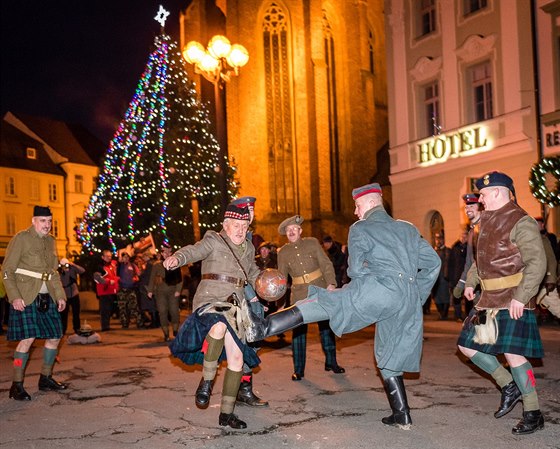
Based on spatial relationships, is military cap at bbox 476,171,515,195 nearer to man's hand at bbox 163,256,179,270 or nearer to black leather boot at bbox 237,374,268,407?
man's hand at bbox 163,256,179,270

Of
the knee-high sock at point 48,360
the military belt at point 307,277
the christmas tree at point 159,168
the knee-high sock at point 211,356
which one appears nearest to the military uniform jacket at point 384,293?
the knee-high sock at point 211,356

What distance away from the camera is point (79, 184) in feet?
212

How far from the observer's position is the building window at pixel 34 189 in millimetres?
60500

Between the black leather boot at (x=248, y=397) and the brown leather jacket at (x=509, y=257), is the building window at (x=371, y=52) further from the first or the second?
the brown leather jacket at (x=509, y=257)

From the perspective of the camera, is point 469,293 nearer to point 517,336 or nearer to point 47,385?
point 517,336

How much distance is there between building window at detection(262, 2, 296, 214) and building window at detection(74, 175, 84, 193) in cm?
3327

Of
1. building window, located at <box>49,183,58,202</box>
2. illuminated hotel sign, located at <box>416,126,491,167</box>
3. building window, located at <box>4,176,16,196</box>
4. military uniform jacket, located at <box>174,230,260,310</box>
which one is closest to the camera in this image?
military uniform jacket, located at <box>174,230,260,310</box>

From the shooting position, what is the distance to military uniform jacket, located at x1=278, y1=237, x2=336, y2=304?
28.3 feet

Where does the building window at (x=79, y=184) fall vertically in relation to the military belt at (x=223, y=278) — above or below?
above

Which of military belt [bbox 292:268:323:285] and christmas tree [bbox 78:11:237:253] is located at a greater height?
christmas tree [bbox 78:11:237:253]

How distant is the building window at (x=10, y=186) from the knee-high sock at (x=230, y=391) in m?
57.4

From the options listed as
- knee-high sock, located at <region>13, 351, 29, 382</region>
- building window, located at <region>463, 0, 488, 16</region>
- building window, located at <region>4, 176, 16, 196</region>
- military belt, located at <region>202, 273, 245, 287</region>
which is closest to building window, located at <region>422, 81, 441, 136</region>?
building window, located at <region>463, 0, 488, 16</region>

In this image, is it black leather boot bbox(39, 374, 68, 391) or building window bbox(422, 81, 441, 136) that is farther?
building window bbox(422, 81, 441, 136)

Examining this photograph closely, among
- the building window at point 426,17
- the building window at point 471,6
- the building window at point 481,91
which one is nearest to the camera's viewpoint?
the building window at point 481,91
